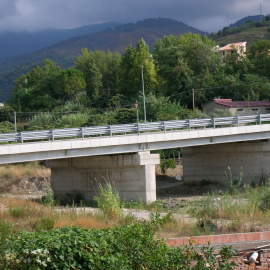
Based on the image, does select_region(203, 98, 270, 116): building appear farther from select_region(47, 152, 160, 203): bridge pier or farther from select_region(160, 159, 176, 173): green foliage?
select_region(47, 152, 160, 203): bridge pier

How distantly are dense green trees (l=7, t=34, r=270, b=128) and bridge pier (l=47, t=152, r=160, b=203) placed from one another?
3130 centimetres

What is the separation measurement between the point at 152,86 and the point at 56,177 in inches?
1952

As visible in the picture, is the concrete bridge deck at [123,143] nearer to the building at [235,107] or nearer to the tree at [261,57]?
the building at [235,107]

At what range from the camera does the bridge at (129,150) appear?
34.4 meters

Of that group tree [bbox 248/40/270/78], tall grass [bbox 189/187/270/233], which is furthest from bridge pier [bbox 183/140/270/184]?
tree [bbox 248/40/270/78]

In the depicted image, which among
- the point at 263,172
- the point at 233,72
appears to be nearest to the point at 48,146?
the point at 263,172

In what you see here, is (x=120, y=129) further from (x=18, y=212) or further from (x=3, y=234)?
(x=3, y=234)

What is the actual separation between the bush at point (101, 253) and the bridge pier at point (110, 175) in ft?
77.0

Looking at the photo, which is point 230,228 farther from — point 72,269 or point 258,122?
point 258,122

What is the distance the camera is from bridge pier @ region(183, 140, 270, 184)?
154 feet

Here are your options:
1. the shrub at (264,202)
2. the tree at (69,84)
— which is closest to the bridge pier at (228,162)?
the shrub at (264,202)

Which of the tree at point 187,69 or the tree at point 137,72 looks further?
the tree at point 137,72

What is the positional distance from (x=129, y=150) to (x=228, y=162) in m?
12.5

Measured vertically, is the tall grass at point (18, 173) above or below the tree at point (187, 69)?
below
